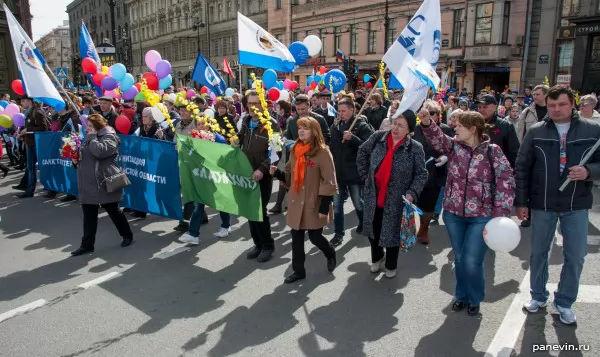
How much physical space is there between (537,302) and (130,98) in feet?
27.9

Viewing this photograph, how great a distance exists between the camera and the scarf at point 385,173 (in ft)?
15.0

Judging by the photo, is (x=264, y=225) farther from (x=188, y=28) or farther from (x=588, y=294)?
(x=188, y=28)

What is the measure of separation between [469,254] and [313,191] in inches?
65.3

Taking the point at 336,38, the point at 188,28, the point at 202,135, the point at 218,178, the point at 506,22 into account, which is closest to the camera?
the point at 218,178

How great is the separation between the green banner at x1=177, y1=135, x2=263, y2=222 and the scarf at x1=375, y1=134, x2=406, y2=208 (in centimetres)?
151

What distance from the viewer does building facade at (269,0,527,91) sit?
26672 mm

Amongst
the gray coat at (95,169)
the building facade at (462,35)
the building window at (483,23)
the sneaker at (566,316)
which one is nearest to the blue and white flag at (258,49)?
the gray coat at (95,169)

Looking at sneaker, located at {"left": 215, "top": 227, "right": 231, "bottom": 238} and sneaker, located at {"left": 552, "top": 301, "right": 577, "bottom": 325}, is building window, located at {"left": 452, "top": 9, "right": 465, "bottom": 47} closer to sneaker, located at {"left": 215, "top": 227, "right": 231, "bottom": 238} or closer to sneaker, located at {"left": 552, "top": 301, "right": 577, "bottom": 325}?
sneaker, located at {"left": 215, "top": 227, "right": 231, "bottom": 238}

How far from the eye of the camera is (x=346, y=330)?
12.7ft

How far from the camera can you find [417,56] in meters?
5.25

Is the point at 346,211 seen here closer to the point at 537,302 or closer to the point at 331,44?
the point at 537,302

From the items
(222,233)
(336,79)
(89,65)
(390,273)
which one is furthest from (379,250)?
(336,79)

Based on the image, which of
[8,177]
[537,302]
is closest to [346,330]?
[537,302]

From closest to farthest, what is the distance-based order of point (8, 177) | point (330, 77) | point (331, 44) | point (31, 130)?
point (31, 130) → point (8, 177) → point (330, 77) → point (331, 44)
